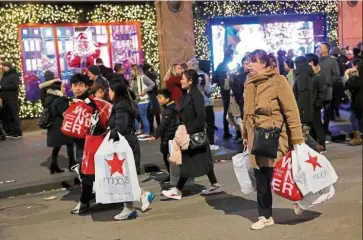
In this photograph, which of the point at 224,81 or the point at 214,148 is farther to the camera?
the point at 224,81

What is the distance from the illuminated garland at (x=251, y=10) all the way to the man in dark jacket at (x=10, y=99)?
17.9 ft

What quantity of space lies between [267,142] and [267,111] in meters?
0.31

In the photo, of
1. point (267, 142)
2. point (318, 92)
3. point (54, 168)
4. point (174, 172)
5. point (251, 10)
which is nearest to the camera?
point (267, 142)

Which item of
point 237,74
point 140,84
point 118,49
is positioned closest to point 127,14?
point 118,49

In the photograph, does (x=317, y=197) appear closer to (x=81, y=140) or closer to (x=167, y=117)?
(x=167, y=117)

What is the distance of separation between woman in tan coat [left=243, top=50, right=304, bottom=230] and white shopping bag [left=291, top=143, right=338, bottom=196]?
0.13 m

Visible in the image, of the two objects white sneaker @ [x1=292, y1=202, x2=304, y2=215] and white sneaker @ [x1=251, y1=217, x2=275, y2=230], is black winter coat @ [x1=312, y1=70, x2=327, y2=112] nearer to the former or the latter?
white sneaker @ [x1=292, y1=202, x2=304, y2=215]

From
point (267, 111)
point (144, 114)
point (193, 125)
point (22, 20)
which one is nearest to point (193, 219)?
point (193, 125)

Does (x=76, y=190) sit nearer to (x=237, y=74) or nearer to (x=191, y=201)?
(x=191, y=201)

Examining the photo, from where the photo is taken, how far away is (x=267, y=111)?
5266 millimetres

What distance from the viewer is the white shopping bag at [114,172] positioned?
6031 mm

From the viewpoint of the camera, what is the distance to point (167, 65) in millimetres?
14922

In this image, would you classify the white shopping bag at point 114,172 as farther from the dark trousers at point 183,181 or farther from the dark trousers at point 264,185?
the dark trousers at point 264,185

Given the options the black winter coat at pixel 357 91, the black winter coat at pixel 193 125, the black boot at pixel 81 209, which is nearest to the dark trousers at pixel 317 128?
the black winter coat at pixel 357 91
